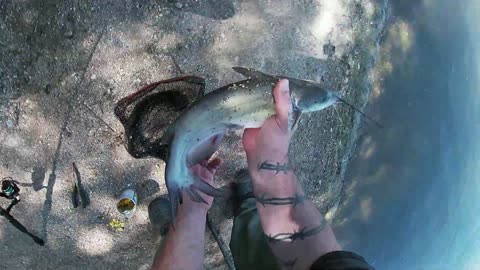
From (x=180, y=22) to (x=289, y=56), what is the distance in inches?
38.1

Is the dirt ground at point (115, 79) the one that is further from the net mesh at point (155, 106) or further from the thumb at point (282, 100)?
the thumb at point (282, 100)

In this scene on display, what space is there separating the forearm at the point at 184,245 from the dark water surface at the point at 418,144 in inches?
78.4

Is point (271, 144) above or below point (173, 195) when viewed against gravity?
above

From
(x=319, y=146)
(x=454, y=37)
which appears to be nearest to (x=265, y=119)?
(x=319, y=146)

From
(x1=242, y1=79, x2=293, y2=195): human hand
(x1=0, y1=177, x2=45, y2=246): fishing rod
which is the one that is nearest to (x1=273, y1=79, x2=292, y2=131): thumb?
(x1=242, y1=79, x2=293, y2=195): human hand

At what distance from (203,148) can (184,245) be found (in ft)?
2.63

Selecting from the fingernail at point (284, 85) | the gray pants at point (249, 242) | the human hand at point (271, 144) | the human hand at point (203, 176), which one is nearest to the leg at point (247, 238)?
the gray pants at point (249, 242)

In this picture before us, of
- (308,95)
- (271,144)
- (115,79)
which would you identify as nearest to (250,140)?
(271,144)

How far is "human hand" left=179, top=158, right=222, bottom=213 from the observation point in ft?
11.0

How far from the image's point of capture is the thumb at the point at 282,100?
2.64 m

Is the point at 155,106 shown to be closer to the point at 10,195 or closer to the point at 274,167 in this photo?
the point at 274,167

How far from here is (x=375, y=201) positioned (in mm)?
5117

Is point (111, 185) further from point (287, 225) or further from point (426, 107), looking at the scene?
point (426, 107)

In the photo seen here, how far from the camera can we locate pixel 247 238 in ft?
11.8
